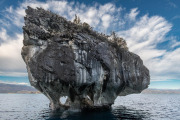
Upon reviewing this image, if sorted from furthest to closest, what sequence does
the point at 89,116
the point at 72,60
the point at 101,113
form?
the point at 101,113 → the point at 89,116 → the point at 72,60

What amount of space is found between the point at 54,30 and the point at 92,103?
55.4 feet

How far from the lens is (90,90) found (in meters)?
31.8

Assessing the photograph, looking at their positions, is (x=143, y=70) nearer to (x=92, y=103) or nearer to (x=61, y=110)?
(x=92, y=103)

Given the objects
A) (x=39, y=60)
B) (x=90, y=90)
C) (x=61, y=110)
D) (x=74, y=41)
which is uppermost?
(x=74, y=41)

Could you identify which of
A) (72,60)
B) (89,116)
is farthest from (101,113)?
(72,60)

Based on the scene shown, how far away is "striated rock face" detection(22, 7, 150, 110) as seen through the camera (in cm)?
2583

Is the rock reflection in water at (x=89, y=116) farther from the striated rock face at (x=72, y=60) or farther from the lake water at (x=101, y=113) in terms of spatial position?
the striated rock face at (x=72, y=60)

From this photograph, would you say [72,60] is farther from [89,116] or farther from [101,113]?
[101,113]

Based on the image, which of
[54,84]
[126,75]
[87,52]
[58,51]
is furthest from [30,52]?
[126,75]

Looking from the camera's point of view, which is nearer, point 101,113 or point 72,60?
point 72,60

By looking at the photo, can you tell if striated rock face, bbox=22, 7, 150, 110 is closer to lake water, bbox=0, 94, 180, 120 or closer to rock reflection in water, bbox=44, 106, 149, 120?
rock reflection in water, bbox=44, 106, 149, 120

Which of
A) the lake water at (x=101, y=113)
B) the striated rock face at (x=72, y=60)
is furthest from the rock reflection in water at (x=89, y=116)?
the striated rock face at (x=72, y=60)

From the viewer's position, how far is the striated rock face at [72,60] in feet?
84.7

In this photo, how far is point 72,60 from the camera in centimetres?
2700
